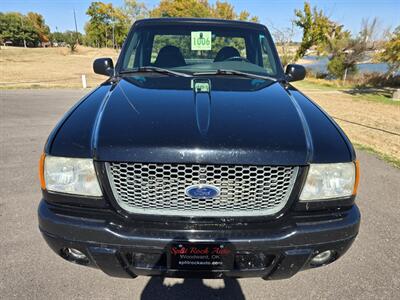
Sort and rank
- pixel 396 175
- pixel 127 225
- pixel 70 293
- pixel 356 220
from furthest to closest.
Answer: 1. pixel 396 175
2. pixel 70 293
3. pixel 356 220
4. pixel 127 225

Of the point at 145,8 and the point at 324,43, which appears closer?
the point at 324,43

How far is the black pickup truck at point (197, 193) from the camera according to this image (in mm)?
1725

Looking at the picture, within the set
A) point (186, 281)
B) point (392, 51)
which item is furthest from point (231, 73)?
point (392, 51)

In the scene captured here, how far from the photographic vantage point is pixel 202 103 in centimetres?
216

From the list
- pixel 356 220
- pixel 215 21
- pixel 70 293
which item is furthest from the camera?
pixel 215 21

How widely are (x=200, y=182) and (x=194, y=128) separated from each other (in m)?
0.31

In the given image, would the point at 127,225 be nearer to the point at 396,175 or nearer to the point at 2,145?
the point at 396,175

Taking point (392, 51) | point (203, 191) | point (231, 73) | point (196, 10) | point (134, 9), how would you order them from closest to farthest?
point (203, 191) → point (231, 73) → point (392, 51) → point (196, 10) → point (134, 9)

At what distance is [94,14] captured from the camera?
234ft

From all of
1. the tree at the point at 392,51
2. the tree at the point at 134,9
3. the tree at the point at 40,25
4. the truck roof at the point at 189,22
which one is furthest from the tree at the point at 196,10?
the tree at the point at 40,25

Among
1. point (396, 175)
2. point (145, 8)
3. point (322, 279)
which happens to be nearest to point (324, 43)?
point (396, 175)

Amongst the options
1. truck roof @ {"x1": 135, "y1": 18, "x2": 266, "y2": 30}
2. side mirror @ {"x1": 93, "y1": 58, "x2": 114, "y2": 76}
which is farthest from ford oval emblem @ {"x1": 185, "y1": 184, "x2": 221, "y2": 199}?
truck roof @ {"x1": 135, "y1": 18, "x2": 266, "y2": 30}

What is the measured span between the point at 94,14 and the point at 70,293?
79038 millimetres

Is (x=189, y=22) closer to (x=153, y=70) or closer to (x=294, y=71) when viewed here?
(x=153, y=70)
